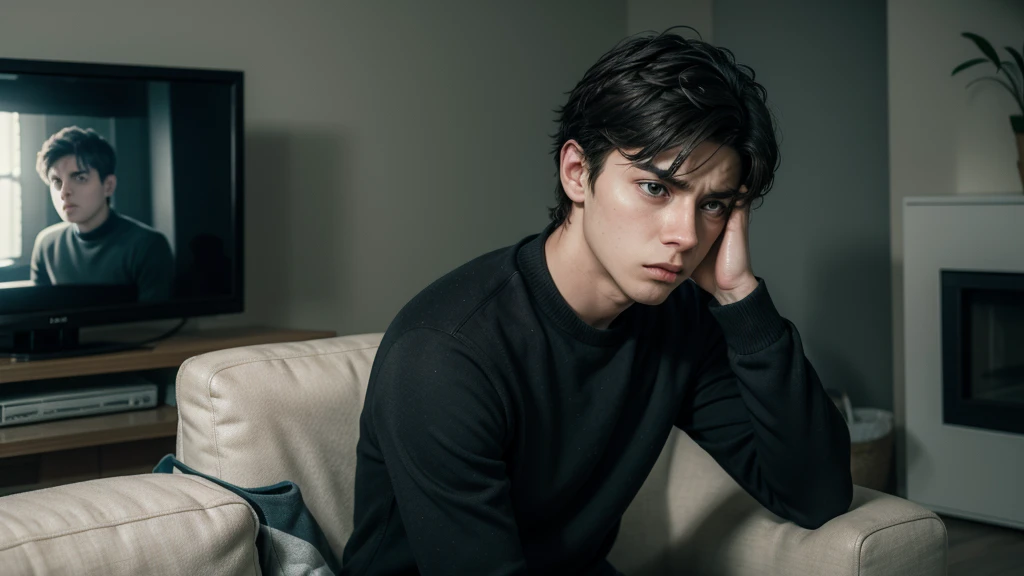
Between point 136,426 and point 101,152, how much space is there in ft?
2.51

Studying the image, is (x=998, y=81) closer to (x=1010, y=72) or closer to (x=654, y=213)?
(x=1010, y=72)

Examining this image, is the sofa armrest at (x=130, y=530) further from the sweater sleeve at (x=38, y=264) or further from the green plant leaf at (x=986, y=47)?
the green plant leaf at (x=986, y=47)

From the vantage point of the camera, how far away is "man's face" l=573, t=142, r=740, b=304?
1.29m

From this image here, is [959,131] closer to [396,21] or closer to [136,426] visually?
[396,21]

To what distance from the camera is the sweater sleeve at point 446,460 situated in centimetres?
117

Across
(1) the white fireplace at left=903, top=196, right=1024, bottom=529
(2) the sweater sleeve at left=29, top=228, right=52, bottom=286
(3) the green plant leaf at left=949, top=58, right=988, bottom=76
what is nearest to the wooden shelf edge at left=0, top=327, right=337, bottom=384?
(2) the sweater sleeve at left=29, top=228, right=52, bottom=286

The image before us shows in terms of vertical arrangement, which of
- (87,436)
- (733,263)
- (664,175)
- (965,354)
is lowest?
(87,436)

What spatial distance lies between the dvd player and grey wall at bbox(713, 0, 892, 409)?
7.82 ft

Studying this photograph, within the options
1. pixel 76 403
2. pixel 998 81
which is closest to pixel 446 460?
pixel 76 403

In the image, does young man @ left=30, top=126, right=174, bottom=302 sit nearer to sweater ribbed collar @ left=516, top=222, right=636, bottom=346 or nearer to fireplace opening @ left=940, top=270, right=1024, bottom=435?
sweater ribbed collar @ left=516, top=222, right=636, bottom=346

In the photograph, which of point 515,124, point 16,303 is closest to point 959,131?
point 515,124

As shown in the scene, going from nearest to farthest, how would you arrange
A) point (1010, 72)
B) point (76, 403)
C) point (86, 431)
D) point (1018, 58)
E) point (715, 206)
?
point (715, 206)
point (86, 431)
point (76, 403)
point (1018, 58)
point (1010, 72)

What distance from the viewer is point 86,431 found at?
8.35ft

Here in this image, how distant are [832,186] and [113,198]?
252cm
